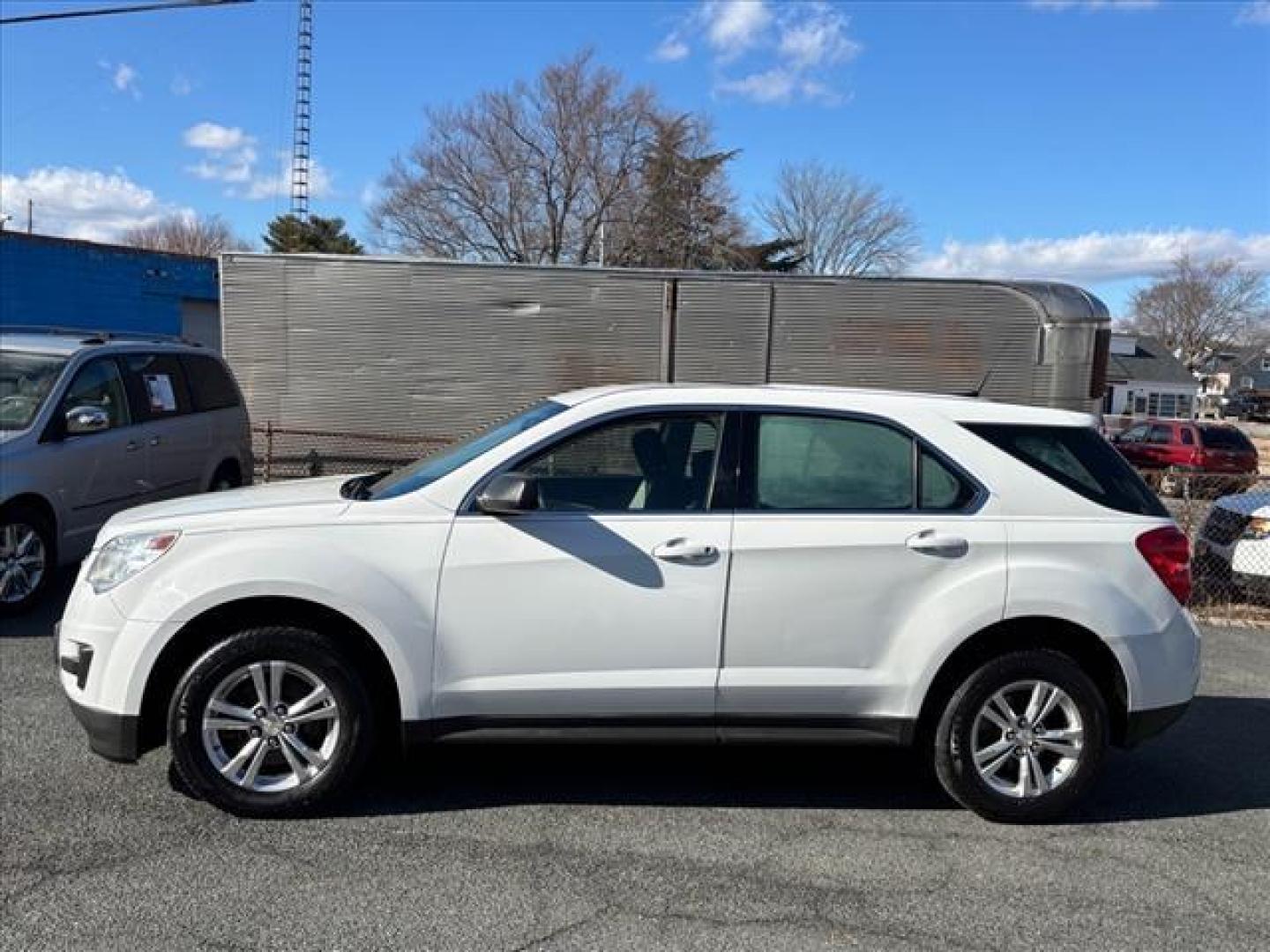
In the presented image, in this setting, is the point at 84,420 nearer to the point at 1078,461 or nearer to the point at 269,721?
the point at 269,721

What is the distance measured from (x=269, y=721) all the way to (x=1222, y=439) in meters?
28.8

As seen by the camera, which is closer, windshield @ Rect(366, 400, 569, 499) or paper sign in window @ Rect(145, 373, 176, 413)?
windshield @ Rect(366, 400, 569, 499)

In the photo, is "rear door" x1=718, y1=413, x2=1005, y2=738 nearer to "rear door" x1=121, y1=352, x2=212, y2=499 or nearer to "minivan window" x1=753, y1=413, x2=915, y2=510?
"minivan window" x1=753, y1=413, x2=915, y2=510

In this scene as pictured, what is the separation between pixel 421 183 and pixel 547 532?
43149 mm

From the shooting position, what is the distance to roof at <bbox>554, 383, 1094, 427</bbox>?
421 cm

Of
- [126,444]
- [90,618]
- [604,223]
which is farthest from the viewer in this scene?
[604,223]

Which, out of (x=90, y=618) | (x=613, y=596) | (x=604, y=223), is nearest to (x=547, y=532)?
(x=613, y=596)

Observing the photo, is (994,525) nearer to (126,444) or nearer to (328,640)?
(328,640)

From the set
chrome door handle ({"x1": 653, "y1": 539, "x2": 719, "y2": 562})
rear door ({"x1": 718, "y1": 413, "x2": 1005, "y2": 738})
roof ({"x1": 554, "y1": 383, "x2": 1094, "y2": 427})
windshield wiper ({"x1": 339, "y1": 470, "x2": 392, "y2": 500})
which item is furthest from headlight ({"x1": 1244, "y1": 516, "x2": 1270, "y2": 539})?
windshield wiper ({"x1": 339, "y1": 470, "x2": 392, "y2": 500})

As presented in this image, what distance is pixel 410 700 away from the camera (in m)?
3.89

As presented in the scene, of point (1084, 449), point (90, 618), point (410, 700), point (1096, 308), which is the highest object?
point (1096, 308)

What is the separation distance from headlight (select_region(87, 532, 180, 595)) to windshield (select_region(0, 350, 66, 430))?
369cm

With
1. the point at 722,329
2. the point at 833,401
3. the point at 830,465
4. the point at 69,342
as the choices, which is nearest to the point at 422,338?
the point at 722,329

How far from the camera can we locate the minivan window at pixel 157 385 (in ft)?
26.7
